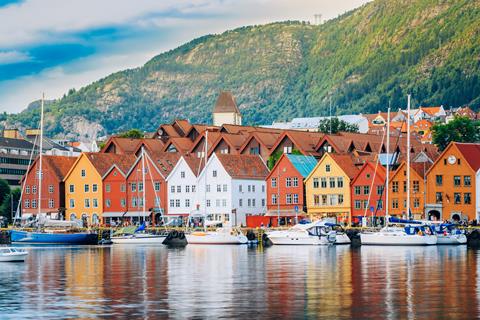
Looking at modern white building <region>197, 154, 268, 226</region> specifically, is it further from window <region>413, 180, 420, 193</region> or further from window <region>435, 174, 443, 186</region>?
window <region>435, 174, 443, 186</region>

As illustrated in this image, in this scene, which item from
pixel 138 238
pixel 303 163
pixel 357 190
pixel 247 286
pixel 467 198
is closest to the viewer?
pixel 247 286

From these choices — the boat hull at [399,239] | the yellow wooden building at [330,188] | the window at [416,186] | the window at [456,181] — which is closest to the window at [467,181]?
the window at [456,181]

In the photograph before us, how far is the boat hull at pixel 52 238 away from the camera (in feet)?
422

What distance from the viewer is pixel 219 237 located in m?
124

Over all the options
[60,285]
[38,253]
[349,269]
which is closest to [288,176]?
[38,253]

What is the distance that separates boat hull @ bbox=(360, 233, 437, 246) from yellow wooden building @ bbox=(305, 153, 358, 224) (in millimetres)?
31578

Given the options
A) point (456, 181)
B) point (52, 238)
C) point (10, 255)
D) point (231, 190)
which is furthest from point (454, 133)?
point (10, 255)

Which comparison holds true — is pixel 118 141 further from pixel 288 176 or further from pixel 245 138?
pixel 288 176

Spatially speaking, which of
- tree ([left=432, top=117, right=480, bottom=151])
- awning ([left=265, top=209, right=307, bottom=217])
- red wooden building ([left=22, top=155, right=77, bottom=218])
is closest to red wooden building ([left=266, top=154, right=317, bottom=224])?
awning ([left=265, top=209, right=307, bottom=217])

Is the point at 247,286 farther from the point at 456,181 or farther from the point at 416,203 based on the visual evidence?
the point at 416,203

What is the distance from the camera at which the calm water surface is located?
168ft

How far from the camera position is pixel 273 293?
59688 mm

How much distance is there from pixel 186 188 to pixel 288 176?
15865mm

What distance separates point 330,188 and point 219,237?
105 feet
